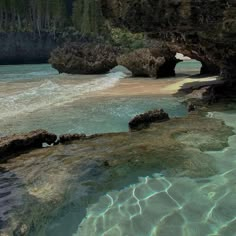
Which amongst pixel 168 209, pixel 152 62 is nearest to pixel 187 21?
pixel 168 209

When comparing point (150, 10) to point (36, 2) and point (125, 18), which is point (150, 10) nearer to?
point (125, 18)

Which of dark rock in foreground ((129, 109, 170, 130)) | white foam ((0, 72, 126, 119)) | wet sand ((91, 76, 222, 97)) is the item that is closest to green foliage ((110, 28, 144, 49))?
white foam ((0, 72, 126, 119))

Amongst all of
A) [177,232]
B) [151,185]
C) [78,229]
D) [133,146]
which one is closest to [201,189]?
[151,185]

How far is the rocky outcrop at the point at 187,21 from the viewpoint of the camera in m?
11.5

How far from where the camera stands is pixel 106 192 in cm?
621

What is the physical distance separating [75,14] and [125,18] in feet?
234

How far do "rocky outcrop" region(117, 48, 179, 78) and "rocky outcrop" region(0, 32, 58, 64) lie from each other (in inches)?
1910

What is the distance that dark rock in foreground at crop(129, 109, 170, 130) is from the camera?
33.1 ft

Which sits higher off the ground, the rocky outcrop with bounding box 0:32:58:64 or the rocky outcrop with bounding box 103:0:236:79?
the rocky outcrop with bounding box 103:0:236:79

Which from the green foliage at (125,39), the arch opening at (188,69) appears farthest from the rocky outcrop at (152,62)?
the green foliage at (125,39)

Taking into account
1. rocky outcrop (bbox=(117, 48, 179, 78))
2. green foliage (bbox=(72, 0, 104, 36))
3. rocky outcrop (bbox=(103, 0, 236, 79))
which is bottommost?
green foliage (bbox=(72, 0, 104, 36))

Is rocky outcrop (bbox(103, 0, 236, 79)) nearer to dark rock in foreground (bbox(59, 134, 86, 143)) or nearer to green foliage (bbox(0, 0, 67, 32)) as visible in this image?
dark rock in foreground (bbox(59, 134, 86, 143))

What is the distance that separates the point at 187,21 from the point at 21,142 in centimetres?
598

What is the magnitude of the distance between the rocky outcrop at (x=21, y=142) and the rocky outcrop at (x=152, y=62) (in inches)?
593
